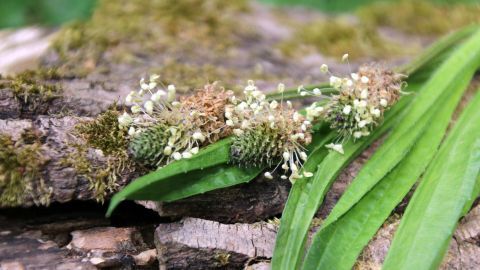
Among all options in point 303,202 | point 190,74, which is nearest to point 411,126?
point 303,202

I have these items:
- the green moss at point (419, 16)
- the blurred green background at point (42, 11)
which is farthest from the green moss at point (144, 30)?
the green moss at point (419, 16)

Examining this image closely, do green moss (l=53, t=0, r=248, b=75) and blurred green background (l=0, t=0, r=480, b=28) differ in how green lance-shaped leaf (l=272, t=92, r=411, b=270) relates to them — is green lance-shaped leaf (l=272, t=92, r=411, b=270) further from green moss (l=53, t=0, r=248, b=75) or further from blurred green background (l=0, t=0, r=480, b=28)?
blurred green background (l=0, t=0, r=480, b=28)

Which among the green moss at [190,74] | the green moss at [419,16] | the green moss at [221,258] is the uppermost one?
the green moss at [419,16]

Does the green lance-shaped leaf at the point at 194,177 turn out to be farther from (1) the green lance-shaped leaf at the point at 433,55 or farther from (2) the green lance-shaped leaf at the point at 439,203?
(1) the green lance-shaped leaf at the point at 433,55

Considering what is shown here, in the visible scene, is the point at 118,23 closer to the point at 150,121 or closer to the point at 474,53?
the point at 150,121

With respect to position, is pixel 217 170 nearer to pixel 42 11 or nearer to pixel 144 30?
pixel 144 30
